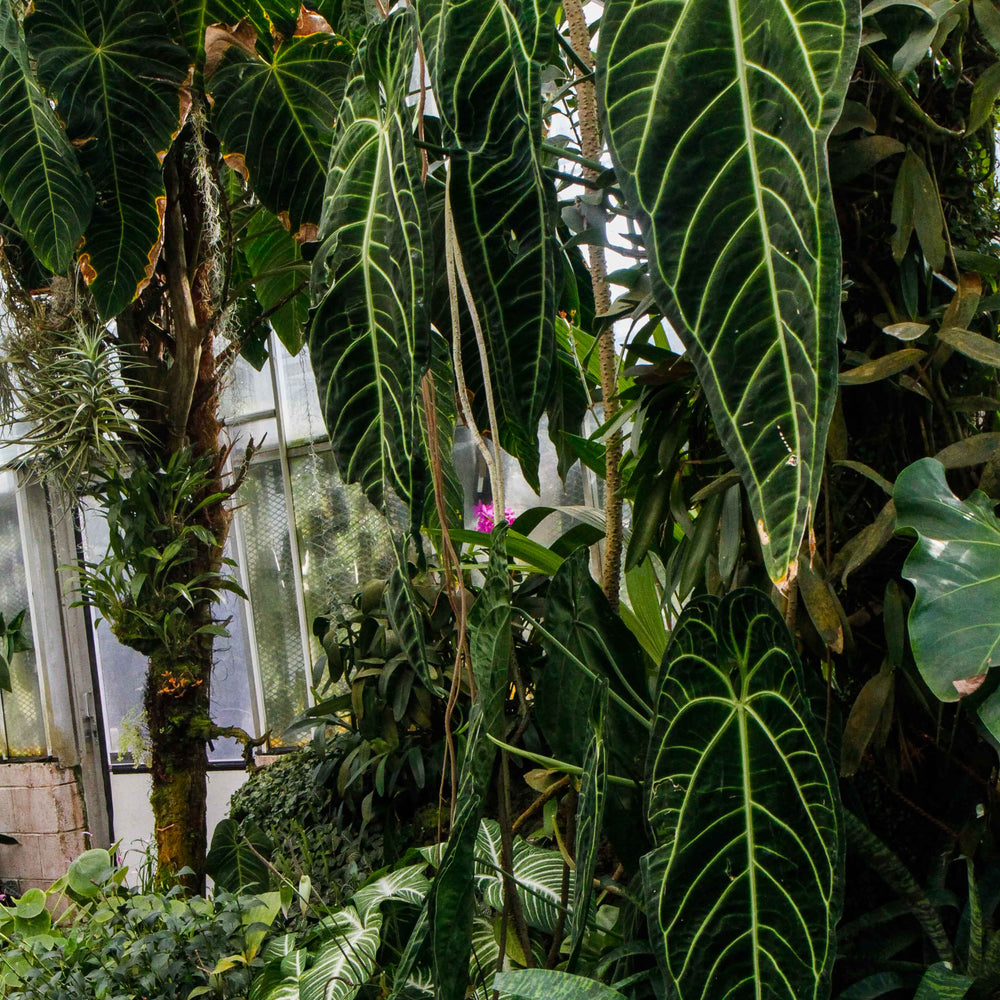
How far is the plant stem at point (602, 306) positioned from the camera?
2.99 feet

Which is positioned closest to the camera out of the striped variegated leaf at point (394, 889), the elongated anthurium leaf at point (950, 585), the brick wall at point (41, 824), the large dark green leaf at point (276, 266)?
the elongated anthurium leaf at point (950, 585)

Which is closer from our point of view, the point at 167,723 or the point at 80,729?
the point at 167,723

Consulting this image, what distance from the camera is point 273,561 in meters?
3.97

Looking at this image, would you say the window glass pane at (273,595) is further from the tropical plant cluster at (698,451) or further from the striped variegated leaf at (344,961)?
the striped variegated leaf at (344,961)

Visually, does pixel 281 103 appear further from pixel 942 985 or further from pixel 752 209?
pixel 942 985

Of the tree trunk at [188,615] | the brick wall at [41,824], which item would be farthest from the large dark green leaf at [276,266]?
the brick wall at [41,824]

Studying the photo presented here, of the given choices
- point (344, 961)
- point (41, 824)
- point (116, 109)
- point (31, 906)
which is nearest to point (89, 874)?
point (31, 906)

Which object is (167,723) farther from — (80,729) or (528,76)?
(80,729)

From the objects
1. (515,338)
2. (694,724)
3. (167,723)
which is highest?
(515,338)

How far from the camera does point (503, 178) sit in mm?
688

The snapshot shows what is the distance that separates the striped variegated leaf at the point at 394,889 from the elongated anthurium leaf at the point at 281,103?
1253 mm

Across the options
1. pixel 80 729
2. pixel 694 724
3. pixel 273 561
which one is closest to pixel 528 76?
pixel 694 724

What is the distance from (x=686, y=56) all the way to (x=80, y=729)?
4849mm

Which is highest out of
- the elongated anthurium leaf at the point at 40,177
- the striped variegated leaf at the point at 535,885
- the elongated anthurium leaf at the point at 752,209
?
the elongated anthurium leaf at the point at 40,177
